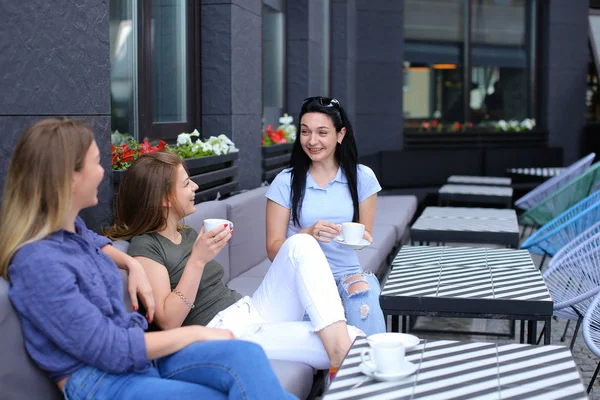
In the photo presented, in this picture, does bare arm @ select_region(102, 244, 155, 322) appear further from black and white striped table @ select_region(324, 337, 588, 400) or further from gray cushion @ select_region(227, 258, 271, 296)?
gray cushion @ select_region(227, 258, 271, 296)

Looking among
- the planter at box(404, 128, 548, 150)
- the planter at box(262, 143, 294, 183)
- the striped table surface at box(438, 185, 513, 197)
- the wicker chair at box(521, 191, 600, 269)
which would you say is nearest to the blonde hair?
the wicker chair at box(521, 191, 600, 269)

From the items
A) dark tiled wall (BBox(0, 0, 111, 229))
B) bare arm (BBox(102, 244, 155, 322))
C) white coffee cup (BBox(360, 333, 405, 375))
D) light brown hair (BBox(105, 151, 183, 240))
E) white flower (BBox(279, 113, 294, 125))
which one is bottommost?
white coffee cup (BBox(360, 333, 405, 375))

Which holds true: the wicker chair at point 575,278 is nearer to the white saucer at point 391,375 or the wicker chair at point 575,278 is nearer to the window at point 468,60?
the white saucer at point 391,375

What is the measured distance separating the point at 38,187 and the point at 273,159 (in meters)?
4.83

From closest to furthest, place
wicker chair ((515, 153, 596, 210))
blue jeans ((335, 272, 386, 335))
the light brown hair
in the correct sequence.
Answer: the light brown hair < blue jeans ((335, 272, 386, 335)) < wicker chair ((515, 153, 596, 210))

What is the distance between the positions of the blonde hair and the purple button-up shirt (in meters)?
0.04

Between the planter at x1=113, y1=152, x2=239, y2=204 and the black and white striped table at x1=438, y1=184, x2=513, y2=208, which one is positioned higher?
the planter at x1=113, y1=152, x2=239, y2=204

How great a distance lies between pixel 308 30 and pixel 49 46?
524 centimetres

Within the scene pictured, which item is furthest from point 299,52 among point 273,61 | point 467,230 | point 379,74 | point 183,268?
point 183,268

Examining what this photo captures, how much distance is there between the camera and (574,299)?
12.1ft

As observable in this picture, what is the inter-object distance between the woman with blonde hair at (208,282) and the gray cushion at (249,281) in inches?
37.1

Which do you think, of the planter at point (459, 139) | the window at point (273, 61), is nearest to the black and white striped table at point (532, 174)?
the planter at point (459, 139)

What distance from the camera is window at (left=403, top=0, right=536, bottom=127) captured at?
37.9 ft

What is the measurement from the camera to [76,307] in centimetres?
205
